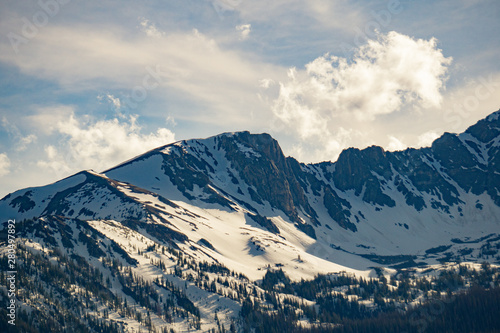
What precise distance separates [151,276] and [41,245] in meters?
43.7

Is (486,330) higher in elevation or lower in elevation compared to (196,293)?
lower

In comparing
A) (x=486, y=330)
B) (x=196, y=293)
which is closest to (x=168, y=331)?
(x=196, y=293)

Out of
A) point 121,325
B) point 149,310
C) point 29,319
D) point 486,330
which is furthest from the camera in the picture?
point 486,330

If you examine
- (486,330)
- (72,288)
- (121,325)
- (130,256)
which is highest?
(130,256)

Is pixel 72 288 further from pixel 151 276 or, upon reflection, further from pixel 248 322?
pixel 248 322

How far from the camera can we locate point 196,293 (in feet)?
619

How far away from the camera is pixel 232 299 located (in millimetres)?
190125

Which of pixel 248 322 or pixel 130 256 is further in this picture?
pixel 130 256

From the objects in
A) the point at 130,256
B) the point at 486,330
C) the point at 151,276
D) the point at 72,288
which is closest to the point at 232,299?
the point at 151,276

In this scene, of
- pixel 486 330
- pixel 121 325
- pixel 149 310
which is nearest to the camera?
pixel 121 325

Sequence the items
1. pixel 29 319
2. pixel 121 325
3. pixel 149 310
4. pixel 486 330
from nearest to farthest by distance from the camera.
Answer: pixel 29 319, pixel 121 325, pixel 149 310, pixel 486 330

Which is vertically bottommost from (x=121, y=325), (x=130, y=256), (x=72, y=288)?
(x=121, y=325)

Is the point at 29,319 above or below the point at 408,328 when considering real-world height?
above

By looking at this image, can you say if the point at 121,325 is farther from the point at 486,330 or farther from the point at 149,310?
the point at 486,330
